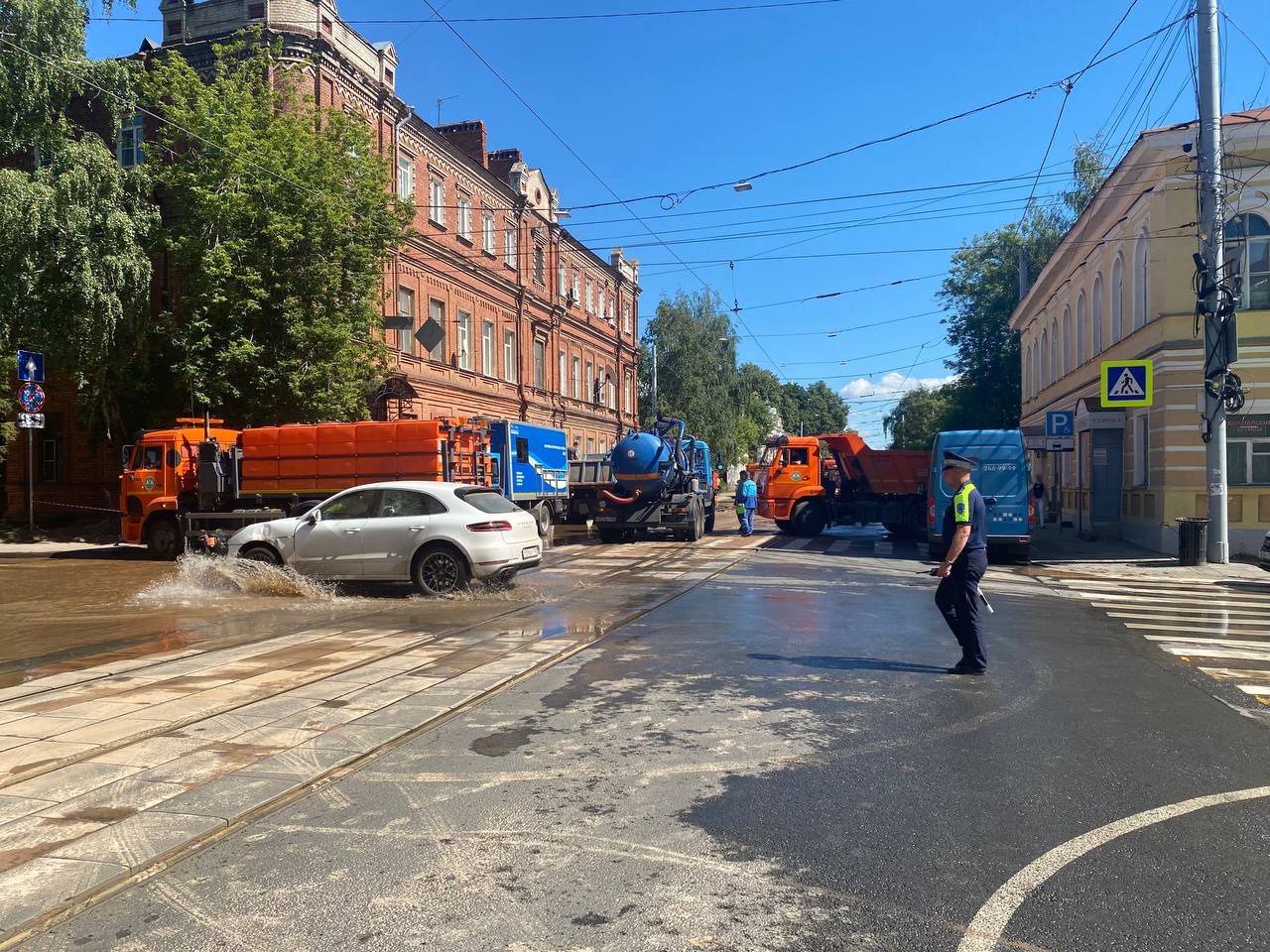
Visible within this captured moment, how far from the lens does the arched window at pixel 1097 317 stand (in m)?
27.5

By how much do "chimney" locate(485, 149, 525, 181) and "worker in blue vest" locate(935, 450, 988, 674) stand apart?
33.2m

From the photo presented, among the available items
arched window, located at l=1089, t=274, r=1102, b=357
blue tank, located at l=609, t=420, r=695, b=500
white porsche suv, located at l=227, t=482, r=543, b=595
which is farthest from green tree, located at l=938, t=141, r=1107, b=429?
white porsche suv, located at l=227, t=482, r=543, b=595

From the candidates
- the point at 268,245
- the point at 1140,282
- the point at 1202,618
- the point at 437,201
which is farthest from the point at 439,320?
the point at 1202,618

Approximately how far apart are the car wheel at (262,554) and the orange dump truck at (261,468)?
428 cm

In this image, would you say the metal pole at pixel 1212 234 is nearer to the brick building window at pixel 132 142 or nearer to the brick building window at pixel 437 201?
the brick building window at pixel 437 201

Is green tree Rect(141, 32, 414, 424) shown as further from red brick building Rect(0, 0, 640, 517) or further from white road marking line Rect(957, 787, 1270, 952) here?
white road marking line Rect(957, 787, 1270, 952)

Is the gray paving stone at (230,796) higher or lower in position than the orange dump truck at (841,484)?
lower

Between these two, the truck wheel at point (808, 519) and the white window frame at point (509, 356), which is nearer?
the truck wheel at point (808, 519)

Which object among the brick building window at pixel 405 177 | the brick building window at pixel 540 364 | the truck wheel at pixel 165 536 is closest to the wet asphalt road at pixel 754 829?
the truck wheel at pixel 165 536

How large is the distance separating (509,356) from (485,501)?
25625 mm

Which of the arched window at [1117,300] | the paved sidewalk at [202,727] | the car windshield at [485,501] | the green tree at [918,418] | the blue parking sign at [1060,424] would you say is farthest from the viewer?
the green tree at [918,418]

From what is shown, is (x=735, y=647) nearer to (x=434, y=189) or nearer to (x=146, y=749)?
(x=146, y=749)

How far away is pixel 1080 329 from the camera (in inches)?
1199

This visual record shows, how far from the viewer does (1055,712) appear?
6309 millimetres
